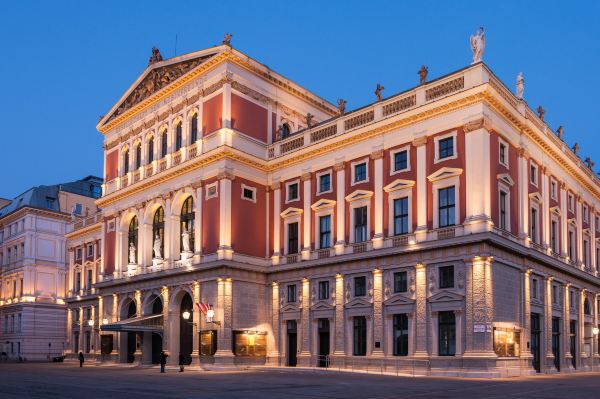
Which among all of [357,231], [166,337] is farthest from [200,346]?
[357,231]

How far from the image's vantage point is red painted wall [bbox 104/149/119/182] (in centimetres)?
6362

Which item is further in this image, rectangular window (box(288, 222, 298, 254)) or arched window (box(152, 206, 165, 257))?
arched window (box(152, 206, 165, 257))

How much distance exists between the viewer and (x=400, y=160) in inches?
1743

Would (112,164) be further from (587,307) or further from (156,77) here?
(587,307)

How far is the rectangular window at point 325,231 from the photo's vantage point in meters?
48.5

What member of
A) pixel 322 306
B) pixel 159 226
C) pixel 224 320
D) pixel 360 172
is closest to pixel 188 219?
pixel 159 226

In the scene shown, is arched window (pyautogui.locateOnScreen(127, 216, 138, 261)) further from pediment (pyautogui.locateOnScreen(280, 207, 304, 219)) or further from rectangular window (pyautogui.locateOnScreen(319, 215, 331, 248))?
rectangular window (pyautogui.locateOnScreen(319, 215, 331, 248))

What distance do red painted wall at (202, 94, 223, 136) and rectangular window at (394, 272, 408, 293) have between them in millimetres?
17785

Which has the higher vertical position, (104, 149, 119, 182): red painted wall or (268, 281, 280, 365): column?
(104, 149, 119, 182): red painted wall

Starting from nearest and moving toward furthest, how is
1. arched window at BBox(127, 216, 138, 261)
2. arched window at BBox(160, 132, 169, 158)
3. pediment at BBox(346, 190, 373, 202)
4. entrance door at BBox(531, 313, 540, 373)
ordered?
entrance door at BBox(531, 313, 540, 373) → pediment at BBox(346, 190, 373, 202) → arched window at BBox(160, 132, 169, 158) → arched window at BBox(127, 216, 138, 261)

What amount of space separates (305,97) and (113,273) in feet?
76.1

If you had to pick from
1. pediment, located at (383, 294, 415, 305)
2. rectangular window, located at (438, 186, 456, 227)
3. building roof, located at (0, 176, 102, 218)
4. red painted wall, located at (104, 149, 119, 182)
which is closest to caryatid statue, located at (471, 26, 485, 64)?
rectangular window, located at (438, 186, 456, 227)

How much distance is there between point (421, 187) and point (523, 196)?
660cm

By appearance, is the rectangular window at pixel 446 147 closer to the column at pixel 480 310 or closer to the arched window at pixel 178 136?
the column at pixel 480 310
